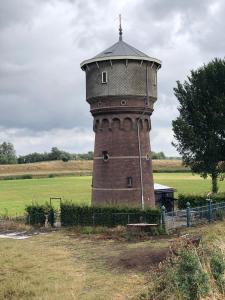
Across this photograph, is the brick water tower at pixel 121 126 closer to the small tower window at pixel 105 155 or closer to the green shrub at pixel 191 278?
the small tower window at pixel 105 155

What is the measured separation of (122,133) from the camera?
3247cm

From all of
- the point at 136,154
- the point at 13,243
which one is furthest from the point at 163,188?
the point at 13,243

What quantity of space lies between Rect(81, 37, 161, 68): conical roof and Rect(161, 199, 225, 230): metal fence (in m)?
11.0

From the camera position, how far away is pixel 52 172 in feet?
427

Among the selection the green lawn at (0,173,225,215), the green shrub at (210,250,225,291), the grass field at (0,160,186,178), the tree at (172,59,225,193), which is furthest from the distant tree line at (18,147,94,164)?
the green shrub at (210,250,225,291)

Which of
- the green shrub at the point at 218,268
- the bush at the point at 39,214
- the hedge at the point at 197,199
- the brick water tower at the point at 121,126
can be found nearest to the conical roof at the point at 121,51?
the brick water tower at the point at 121,126

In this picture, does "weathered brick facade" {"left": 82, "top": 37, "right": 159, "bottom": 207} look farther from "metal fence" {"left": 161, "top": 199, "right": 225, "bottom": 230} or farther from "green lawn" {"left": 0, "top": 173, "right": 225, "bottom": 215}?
"green lawn" {"left": 0, "top": 173, "right": 225, "bottom": 215}

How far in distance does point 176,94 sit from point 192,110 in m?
2.53

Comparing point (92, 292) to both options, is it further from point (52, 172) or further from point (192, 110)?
point (52, 172)

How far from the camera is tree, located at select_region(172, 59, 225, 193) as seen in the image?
40.5m

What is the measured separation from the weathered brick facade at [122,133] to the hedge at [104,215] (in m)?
1.81

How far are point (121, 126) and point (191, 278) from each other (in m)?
21.2

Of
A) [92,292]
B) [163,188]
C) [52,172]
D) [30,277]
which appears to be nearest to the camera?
[92,292]

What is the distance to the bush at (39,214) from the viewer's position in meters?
33.3
